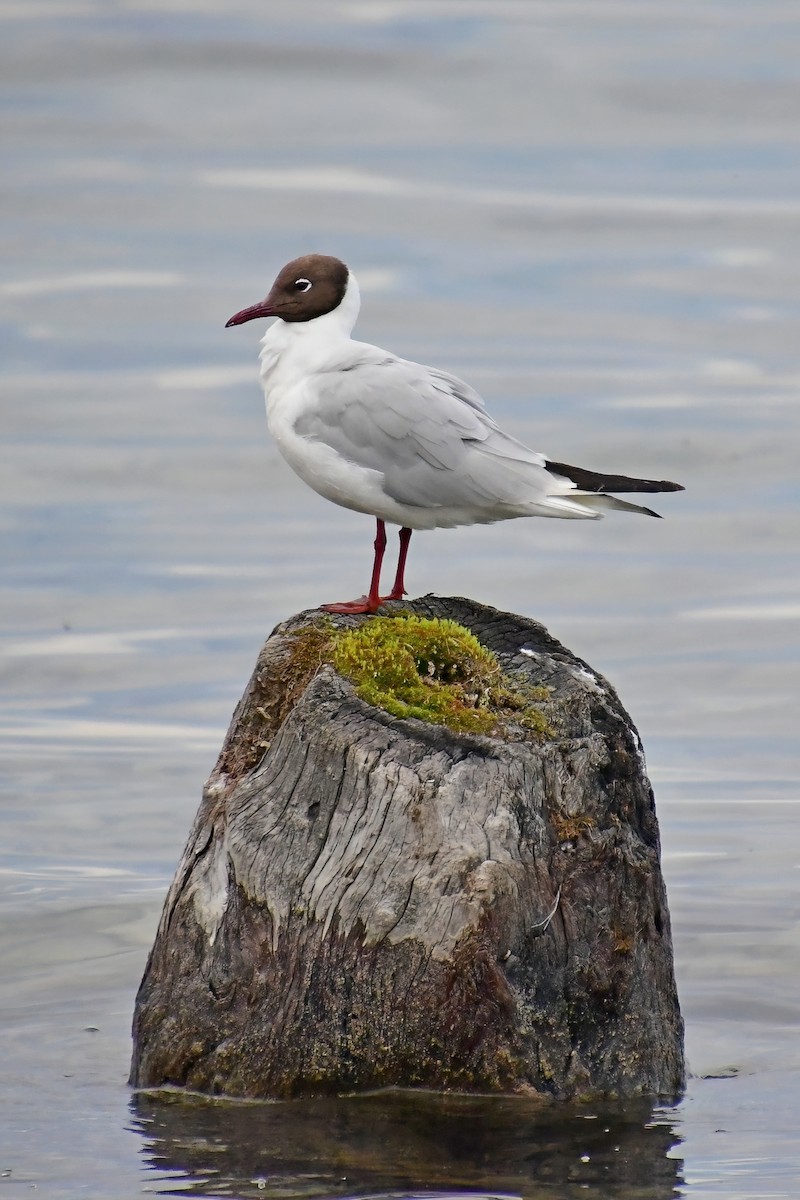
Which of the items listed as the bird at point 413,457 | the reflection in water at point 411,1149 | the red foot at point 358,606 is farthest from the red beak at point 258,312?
the reflection in water at point 411,1149

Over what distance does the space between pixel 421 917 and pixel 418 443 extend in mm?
2574

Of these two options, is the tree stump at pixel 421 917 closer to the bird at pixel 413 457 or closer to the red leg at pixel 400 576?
the red leg at pixel 400 576

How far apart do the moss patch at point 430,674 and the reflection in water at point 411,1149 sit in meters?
1.21

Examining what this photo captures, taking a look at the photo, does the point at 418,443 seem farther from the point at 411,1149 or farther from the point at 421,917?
the point at 411,1149

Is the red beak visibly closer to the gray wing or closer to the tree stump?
the gray wing

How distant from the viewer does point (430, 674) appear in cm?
641

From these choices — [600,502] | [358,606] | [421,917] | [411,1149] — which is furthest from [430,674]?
[600,502]

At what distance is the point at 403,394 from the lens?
311 inches

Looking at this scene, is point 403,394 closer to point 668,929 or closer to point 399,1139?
point 668,929

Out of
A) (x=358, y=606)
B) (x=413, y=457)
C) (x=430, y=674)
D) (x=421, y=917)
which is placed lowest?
(x=421, y=917)

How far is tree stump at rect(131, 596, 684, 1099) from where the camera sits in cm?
589

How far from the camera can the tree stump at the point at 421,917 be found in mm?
5895

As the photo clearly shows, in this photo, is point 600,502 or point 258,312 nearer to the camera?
point 600,502

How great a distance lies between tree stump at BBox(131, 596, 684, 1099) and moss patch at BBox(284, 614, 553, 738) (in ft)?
0.28
